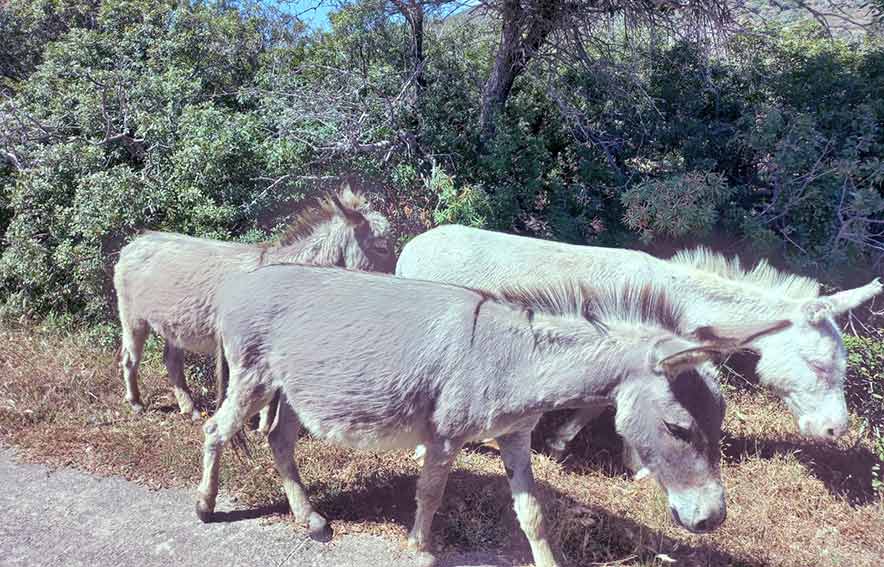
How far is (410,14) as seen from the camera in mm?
7398

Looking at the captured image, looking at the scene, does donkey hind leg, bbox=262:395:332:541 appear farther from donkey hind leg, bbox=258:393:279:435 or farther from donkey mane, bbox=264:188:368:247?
donkey mane, bbox=264:188:368:247

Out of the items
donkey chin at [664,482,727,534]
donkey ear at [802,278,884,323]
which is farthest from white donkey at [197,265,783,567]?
donkey ear at [802,278,884,323]

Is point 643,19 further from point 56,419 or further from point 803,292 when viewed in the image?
point 56,419

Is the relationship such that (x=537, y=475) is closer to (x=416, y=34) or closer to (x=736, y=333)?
(x=736, y=333)

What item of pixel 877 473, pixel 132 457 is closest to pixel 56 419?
pixel 132 457

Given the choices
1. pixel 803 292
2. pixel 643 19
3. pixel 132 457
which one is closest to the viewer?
pixel 803 292

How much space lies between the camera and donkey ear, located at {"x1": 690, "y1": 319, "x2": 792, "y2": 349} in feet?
8.98

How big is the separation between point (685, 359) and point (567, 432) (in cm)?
210

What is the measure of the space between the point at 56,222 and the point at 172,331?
3242 millimetres

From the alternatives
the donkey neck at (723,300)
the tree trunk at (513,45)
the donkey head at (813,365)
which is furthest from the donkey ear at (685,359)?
the tree trunk at (513,45)

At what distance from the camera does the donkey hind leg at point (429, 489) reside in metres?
3.20

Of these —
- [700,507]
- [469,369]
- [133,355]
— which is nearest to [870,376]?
[700,507]

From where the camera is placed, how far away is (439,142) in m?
6.84

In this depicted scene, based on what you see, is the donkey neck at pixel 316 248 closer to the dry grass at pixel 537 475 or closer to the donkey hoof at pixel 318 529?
the dry grass at pixel 537 475
